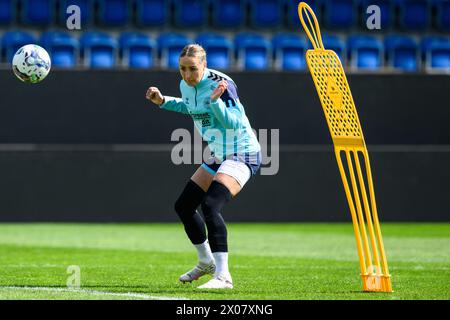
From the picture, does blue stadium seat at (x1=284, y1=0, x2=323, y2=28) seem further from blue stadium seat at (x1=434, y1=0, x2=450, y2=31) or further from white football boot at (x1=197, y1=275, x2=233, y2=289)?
white football boot at (x1=197, y1=275, x2=233, y2=289)

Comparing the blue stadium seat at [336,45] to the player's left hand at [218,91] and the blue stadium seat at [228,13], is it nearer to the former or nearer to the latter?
the blue stadium seat at [228,13]

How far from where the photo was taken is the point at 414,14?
21.7m

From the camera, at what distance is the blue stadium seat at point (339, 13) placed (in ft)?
70.4

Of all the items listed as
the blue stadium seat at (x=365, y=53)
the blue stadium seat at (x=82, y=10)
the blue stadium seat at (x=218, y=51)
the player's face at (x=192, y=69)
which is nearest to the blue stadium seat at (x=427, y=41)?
the blue stadium seat at (x=365, y=53)

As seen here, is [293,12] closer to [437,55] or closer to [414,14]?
[414,14]

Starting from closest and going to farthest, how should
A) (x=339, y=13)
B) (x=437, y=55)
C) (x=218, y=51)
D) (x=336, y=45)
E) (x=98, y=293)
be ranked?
(x=98, y=293)
(x=218, y=51)
(x=336, y=45)
(x=437, y=55)
(x=339, y=13)

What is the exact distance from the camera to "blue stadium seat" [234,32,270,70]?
19969 millimetres

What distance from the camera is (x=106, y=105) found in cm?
1884

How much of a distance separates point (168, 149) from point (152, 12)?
4189 mm

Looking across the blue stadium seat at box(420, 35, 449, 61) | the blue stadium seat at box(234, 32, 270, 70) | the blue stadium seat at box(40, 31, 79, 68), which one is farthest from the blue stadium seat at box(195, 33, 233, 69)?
the blue stadium seat at box(420, 35, 449, 61)

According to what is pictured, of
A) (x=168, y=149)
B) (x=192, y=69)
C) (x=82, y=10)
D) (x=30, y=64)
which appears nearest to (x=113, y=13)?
(x=82, y=10)

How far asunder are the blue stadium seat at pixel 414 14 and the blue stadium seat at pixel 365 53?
1694mm
